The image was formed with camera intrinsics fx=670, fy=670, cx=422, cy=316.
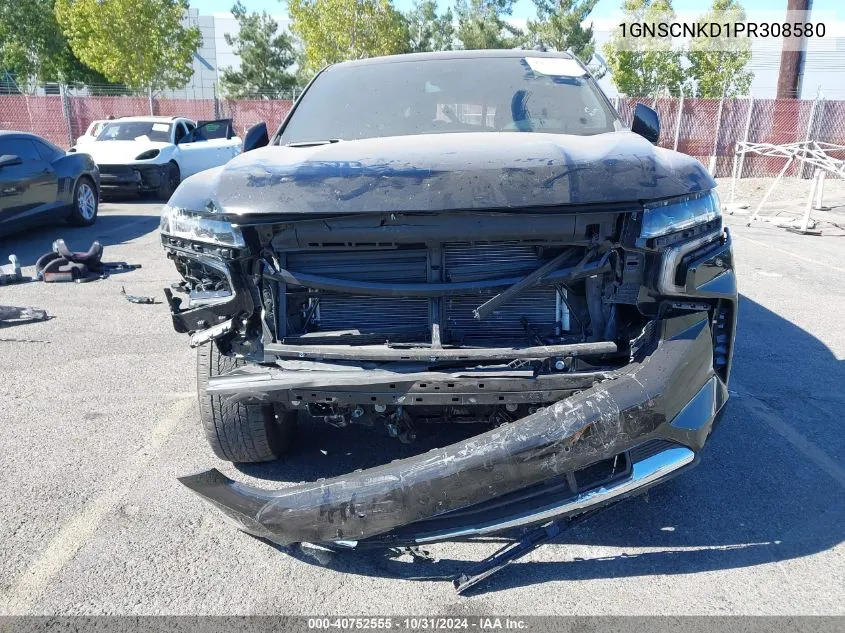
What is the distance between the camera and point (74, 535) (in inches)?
106

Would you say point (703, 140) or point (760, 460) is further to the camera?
point (703, 140)

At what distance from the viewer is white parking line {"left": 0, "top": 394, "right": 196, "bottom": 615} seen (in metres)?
2.36

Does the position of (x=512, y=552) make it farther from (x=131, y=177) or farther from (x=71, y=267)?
(x=131, y=177)

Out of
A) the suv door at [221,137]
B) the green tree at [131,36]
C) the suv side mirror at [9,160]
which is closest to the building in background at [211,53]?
the green tree at [131,36]

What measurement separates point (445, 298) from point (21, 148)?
8.56 m

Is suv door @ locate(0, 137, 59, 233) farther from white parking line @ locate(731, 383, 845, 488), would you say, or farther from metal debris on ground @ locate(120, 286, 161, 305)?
white parking line @ locate(731, 383, 845, 488)

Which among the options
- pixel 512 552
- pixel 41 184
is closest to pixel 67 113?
pixel 41 184

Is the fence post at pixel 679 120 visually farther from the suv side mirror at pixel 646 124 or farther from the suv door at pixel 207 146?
the suv side mirror at pixel 646 124

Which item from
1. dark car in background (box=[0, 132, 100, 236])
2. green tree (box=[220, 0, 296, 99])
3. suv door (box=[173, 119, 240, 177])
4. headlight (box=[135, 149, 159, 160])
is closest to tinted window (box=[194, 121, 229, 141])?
suv door (box=[173, 119, 240, 177])

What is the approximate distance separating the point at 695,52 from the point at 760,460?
3038 cm

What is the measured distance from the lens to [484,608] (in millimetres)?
2297

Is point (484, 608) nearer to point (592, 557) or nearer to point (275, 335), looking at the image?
point (592, 557)

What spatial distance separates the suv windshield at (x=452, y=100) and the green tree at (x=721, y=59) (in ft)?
92.2

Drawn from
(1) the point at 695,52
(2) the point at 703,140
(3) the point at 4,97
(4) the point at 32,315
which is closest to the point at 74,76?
(3) the point at 4,97
